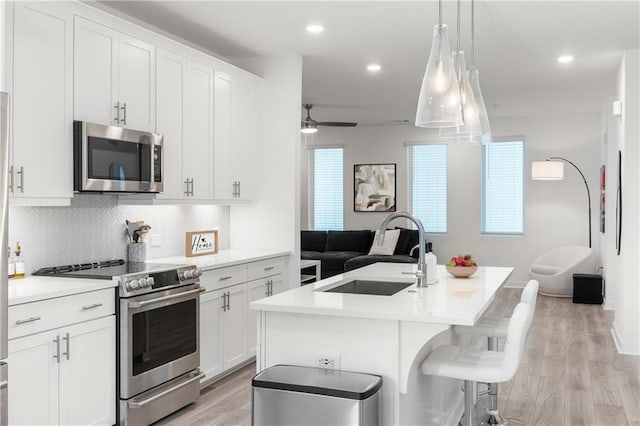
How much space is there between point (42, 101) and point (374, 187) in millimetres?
7369

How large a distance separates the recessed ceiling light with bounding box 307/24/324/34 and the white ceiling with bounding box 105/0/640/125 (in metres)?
0.06

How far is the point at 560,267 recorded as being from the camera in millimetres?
8641

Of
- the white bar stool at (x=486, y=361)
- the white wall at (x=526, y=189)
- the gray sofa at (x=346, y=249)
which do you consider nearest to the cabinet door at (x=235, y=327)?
the white bar stool at (x=486, y=361)

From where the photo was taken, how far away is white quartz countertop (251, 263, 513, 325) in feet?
8.20

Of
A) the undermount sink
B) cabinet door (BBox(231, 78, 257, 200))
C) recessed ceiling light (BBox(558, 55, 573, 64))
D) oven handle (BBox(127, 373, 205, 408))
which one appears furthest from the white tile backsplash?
recessed ceiling light (BBox(558, 55, 573, 64))

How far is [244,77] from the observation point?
17.1 feet

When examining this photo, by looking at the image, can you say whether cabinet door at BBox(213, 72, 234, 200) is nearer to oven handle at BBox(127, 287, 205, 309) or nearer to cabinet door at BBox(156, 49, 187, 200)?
cabinet door at BBox(156, 49, 187, 200)

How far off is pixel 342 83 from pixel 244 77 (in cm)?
179

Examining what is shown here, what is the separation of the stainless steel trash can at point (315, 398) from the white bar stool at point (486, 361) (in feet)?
1.22

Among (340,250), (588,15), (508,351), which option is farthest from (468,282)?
(340,250)

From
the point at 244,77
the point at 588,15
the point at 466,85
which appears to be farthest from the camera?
the point at 244,77

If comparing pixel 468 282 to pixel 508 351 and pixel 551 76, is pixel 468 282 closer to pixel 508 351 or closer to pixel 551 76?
pixel 508 351

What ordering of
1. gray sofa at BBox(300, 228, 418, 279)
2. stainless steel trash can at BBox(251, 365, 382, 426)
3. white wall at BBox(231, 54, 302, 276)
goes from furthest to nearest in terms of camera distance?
gray sofa at BBox(300, 228, 418, 279) → white wall at BBox(231, 54, 302, 276) → stainless steel trash can at BBox(251, 365, 382, 426)

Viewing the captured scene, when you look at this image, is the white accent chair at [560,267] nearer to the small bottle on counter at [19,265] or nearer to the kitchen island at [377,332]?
the kitchen island at [377,332]
